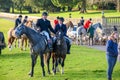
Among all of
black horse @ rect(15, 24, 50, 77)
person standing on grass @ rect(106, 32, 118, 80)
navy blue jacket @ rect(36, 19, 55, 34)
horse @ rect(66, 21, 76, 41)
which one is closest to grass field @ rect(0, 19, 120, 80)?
black horse @ rect(15, 24, 50, 77)

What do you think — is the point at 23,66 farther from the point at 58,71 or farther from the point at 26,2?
the point at 26,2

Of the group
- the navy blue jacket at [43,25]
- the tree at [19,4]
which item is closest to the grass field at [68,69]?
the navy blue jacket at [43,25]

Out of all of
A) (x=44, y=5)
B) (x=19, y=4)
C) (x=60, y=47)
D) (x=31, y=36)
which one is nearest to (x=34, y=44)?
(x=31, y=36)

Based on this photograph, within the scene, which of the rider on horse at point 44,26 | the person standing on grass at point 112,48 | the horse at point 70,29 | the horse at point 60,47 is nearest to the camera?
the person standing on grass at point 112,48

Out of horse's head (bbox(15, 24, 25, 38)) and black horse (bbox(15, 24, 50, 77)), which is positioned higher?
horse's head (bbox(15, 24, 25, 38))

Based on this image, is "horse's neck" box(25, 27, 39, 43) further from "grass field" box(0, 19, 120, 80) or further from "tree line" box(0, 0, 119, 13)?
"tree line" box(0, 0, 119, 13)

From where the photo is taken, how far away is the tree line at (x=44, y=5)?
335 ft

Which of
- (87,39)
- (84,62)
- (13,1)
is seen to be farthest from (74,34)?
(13,1)

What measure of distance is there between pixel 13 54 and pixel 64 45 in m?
8.82

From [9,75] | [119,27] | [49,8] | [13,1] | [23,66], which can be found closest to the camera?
[9,75]

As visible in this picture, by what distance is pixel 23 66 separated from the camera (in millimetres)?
21219

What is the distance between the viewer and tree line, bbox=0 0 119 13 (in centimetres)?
10212

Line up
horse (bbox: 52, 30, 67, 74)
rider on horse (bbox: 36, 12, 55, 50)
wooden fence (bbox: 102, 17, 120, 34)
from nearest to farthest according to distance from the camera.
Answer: horse (bbox: 52, 30, 67, 74)
rider on horse (bbox: 36, 12, 55, 50)
wooden fence (bbox: 102, 17, 120, 34)

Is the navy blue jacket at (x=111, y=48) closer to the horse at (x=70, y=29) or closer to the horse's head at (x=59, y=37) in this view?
the horse's head at (x=59, y=37)
